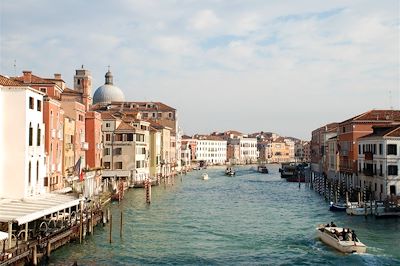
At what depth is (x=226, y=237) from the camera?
23.6 meters

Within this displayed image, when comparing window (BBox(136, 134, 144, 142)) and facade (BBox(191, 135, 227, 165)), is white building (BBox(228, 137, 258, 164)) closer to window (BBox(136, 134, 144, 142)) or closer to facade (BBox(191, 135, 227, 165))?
facade (BBox(191, 135, 227, 165))

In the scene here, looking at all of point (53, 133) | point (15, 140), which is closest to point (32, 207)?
point (15, 140)

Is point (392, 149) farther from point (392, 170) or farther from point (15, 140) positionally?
A: point (15, 140)

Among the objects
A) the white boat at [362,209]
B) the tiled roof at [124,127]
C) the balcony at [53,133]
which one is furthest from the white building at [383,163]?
the tiled roof at [124,127]

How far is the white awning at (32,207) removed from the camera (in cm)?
1753

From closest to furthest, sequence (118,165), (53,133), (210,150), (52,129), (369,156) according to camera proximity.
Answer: (52,129)
(53,133)
(369,156)
(118,165)
(210,150)

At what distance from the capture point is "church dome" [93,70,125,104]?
83.6 metres

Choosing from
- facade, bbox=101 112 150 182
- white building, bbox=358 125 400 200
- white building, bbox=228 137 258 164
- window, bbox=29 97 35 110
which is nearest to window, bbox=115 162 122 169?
facade, bbox=101 112 150 182

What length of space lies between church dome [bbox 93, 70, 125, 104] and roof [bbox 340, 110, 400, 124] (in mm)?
47889

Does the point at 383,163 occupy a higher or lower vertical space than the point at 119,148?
lower

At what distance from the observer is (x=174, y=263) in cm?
1881

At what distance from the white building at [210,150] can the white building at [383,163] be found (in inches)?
3252

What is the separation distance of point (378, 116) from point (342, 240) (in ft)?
76.4

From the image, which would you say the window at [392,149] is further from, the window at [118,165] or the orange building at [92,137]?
the window at [118,165]
